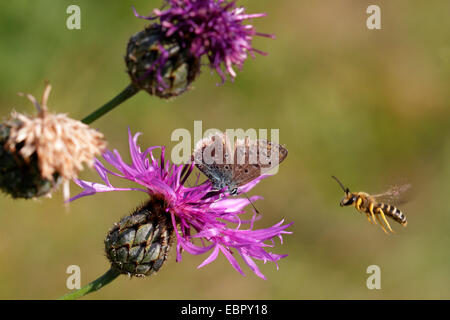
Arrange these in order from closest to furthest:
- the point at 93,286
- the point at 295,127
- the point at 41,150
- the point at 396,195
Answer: the point at 41,150 → the point at 93,286 → the point at 396,195 → the point at 295,127

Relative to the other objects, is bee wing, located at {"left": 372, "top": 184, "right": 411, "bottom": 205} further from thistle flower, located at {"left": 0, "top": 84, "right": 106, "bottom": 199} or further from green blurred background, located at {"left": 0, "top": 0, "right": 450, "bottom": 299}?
green blurred background, located at {"left": 0, "top": 0, "right": 450, "bottom": 299}

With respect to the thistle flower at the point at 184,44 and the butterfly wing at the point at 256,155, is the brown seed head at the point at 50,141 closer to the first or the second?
the thistle flower at the point at 184,44

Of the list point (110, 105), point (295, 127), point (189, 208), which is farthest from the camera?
point (295, 127)

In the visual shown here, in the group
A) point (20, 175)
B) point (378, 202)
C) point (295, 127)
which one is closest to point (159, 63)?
point (20, 175)

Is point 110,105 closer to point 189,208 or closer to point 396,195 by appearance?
point 189,208

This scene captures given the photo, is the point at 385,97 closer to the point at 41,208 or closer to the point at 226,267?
the point at 226,267
